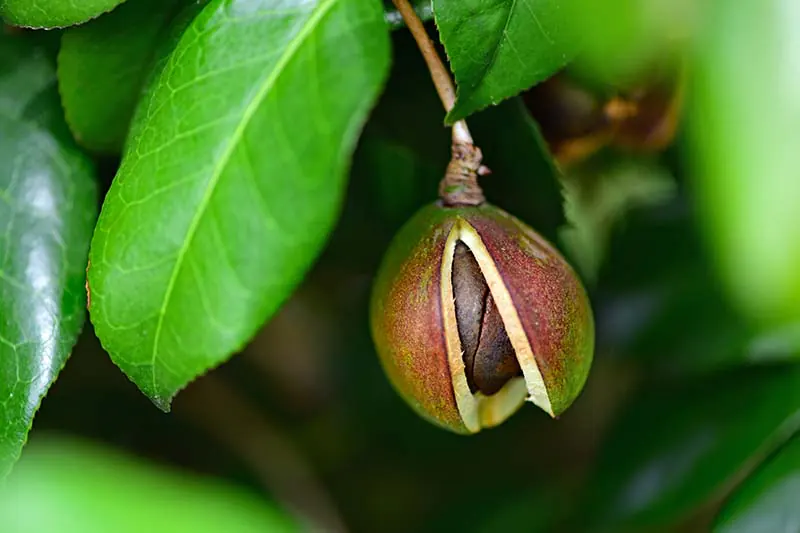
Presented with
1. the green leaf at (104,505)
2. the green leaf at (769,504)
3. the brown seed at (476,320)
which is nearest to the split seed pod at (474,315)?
the brown seed at (476,320)

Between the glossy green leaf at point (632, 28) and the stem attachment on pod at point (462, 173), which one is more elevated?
the glossy green leaf at point (632, 28)

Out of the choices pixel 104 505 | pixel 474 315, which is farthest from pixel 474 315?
pixel 104 505

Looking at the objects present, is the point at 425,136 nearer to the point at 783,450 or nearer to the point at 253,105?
the point at 253,105

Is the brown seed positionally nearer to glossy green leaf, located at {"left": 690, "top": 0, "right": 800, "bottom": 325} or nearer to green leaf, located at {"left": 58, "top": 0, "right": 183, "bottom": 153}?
green leaf, located at {"left": 58, "top": 0, "right": 183, "bottom": 153}

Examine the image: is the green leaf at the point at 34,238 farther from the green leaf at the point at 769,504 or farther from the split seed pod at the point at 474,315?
the green leaf at the point at 769,504

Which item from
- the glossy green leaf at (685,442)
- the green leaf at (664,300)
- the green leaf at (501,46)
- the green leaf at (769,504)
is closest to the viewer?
the green leaf at (501,46)

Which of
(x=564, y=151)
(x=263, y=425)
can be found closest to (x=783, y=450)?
(x=564, y=151)

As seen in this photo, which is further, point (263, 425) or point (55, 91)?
point (263, 425)

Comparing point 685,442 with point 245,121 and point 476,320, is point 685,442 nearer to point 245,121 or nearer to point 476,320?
point 476,320
